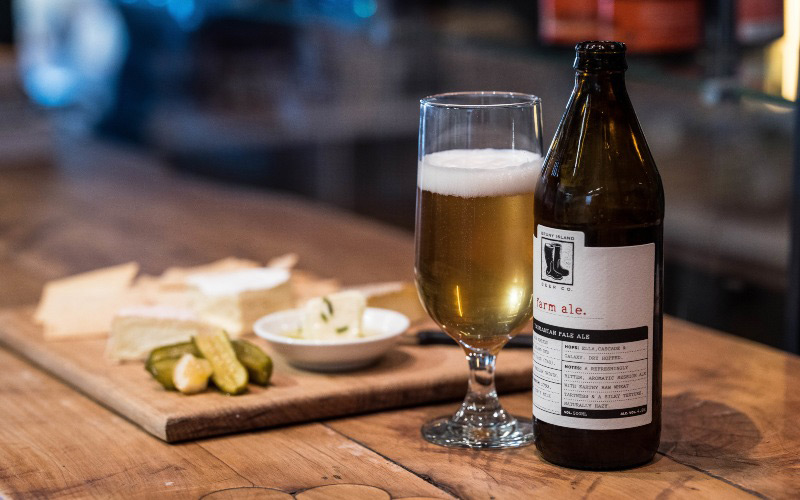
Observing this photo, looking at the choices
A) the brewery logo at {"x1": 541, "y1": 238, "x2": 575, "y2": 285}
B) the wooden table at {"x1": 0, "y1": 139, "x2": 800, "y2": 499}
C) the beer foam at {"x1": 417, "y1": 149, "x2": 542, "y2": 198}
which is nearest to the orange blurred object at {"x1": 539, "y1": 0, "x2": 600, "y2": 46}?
the wooden table at {"x1": 0, "y1": 139, "x2": 800, "y2": 499}

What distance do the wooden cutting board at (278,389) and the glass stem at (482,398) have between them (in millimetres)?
98

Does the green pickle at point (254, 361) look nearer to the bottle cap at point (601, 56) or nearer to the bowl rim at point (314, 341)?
the bowl rim at point (314, 341)

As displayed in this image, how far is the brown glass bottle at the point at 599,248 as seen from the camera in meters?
0.86

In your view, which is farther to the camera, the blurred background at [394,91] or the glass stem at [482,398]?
the blurred background at [394,91]

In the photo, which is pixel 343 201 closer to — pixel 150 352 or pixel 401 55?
pixel 401 55

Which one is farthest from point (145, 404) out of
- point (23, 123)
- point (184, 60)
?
point (184, 60)

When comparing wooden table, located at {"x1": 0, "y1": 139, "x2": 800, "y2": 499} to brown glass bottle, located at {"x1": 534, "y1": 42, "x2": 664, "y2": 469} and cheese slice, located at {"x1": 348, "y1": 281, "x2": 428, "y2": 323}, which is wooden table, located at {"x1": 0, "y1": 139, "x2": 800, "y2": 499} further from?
cheese slice, located at {"x1": 348, "y1": 281, "x2": 428, "y2": 323}

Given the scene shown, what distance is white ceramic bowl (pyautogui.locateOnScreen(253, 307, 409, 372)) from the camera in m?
1.12

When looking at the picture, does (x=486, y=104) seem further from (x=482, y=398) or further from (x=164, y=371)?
(x=164, y=371)

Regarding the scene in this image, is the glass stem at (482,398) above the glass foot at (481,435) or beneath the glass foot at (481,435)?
above

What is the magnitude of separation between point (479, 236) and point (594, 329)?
139 mm

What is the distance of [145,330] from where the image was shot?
3.94 feet

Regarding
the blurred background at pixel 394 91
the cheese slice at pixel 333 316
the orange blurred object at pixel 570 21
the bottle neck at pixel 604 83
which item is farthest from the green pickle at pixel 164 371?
the orange blurred object at pixel 570 21

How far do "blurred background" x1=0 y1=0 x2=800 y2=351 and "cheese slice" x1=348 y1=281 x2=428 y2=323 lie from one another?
473 mm
